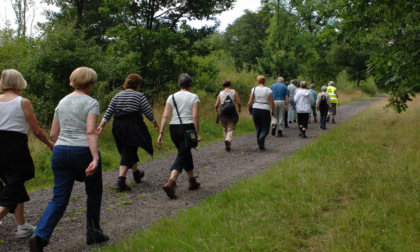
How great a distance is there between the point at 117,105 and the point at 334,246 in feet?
14.1

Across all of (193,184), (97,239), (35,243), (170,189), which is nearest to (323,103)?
(193,184)

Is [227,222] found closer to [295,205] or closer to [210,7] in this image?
[295,205]

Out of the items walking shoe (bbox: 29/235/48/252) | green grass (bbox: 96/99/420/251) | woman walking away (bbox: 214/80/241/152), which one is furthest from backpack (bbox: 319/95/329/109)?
walking shoe (bbox: 29/235/48/252)

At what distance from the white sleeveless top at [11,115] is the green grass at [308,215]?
178cm

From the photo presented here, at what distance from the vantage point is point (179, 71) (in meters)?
16.4

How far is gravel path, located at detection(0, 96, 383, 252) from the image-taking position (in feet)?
13.7

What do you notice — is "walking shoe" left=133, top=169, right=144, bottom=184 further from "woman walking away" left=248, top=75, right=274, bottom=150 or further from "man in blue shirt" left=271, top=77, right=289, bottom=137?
"man in blue shirt" left=271, top=77, right=289, bottom=137

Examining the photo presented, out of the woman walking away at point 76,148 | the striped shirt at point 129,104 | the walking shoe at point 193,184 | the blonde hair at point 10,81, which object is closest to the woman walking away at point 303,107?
the walking shoe at point 193,184

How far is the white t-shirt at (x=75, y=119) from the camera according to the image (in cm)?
355

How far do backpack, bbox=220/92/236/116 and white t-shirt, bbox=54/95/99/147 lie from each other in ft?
21.0

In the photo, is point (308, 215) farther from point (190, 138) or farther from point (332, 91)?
point (332, 91)

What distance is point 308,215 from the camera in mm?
4051

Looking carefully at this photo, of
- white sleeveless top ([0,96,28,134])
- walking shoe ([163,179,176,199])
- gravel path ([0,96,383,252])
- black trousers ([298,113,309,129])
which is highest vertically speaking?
white sleeveless top ([0,96,28,134])

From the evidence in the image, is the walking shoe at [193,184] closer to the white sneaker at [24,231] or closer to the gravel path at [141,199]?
the gravel path at [141,199]
